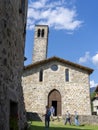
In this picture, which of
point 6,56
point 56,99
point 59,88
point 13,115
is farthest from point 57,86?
point 6,56

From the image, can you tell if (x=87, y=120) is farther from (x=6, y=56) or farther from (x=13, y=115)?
(x=6, y=56)

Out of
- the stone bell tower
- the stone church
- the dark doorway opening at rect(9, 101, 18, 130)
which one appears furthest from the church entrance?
the dark doorway opening at rect(9, 101, 18, 130)

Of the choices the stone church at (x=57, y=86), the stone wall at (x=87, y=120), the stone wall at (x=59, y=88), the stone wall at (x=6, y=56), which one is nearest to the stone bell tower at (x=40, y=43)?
the stone church at (x=57, y=86)

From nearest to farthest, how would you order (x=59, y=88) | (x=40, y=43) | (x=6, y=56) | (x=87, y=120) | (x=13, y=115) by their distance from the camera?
(x=6, y=56)
(x=13, y=115)
(x=87, y=120)
(x=59, y=88)
(x=40, y=43)

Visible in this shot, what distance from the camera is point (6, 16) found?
6.53m

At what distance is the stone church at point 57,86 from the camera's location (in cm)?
3083

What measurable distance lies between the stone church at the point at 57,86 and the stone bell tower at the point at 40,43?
14.6m

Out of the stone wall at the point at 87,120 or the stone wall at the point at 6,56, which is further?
the stone wall at the point at 87,120

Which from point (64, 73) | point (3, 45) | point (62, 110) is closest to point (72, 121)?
point (62, 110)

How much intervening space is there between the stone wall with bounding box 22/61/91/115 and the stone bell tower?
1480cm

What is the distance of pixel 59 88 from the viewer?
31547 mm

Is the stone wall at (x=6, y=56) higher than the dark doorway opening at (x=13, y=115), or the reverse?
the stone wall at (x=6, y=56)

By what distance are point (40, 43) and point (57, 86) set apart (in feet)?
61.4

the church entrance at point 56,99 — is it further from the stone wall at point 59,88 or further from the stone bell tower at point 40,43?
the stone bell tower at point 40,43
